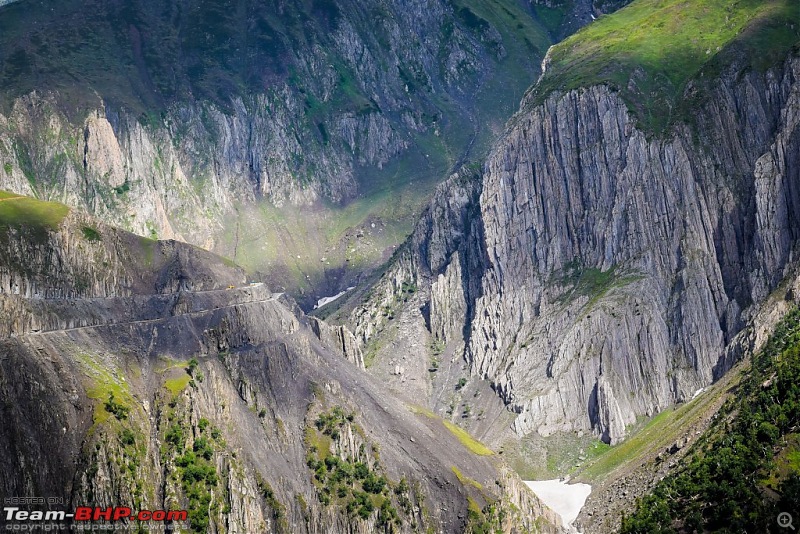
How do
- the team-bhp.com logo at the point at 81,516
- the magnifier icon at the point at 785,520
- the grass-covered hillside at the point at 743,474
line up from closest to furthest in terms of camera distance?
1. the magnifier icon at the point at 785,520
2. the grass-covered hillside at the point at 743,474
3. the team-bhp.com logo at the point at 81,516

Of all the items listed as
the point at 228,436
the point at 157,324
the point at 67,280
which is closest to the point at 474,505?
the point at 228,436

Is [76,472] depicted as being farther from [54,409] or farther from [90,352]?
[90,352]

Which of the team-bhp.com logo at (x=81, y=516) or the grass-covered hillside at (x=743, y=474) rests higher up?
the team-bhp.com logo at (x=81, y=516)

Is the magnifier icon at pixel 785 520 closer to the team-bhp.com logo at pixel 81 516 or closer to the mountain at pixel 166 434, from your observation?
the mountain at pixel 166 434

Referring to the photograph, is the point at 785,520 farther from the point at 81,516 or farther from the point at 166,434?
the point at 81,516

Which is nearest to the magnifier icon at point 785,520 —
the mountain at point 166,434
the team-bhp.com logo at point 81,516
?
the mountain at point 166,434

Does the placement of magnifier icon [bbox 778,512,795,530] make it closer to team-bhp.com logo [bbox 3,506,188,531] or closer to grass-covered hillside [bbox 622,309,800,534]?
grass-covered hillside [bbox 622,309,800,534]
